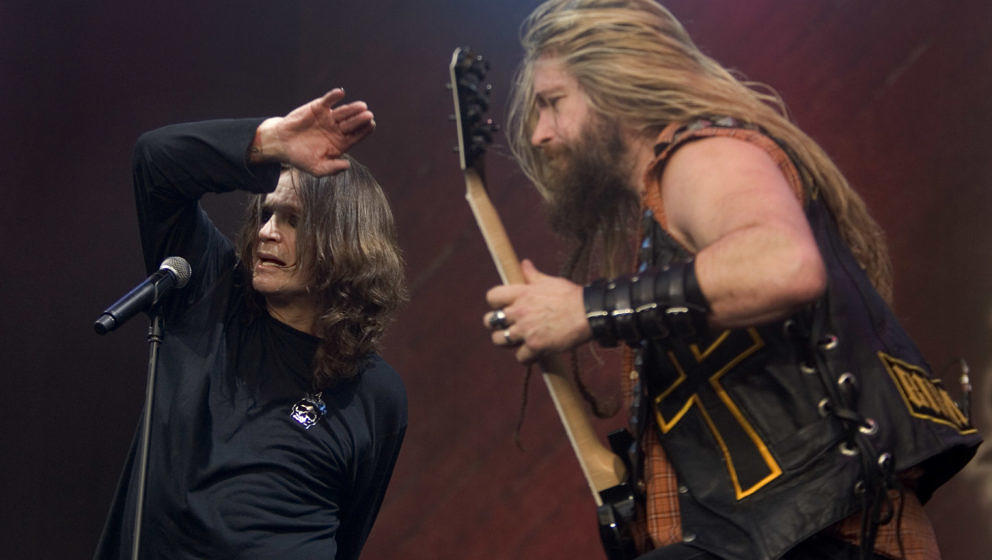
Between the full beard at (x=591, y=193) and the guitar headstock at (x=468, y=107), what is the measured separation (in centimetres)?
14

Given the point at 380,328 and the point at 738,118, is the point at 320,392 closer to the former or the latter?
the point at 380,328

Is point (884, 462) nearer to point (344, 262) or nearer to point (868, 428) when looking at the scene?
point (868, 428)

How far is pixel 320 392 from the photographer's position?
229 cm

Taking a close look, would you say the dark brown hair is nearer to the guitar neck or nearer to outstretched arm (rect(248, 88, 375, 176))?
outstretched arm (rect(248, 88, 375, 176))

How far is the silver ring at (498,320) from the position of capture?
1423 millimetres

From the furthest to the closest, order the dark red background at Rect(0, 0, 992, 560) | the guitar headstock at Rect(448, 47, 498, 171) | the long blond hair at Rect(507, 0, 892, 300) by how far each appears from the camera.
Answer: the dark red background at Rect(0, 0, 992, 560) < the guitar headstock at Rect(448, 47, 498, 171) < the long blond hair at Rect(507, 0, 892, 300)

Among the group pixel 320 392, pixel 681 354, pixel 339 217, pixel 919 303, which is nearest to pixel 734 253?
pixel 681 354

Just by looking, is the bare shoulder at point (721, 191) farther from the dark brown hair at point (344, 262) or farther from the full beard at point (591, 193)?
the dark brown hair at point (344, 262)

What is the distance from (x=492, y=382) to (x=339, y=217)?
85 cm

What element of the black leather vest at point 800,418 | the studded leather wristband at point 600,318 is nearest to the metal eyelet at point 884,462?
the black leather vest at point 800,418

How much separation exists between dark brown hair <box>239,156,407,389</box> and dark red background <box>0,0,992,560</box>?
0.40 m

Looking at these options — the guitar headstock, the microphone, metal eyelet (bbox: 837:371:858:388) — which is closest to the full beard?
the guitar headstock

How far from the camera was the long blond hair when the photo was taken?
1.56 metres

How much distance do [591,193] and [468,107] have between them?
278 millimetres
